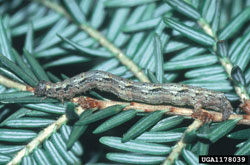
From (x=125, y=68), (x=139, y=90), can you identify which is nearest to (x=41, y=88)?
Result: (x=125, y=68)

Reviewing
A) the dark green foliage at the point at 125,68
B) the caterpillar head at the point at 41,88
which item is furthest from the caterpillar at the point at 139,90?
the dark green foliage at the point at 125,68

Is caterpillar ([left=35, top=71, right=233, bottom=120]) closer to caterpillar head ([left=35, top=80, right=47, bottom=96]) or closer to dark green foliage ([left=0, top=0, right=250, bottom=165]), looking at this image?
caterpillar head ([left=35, top=80, right=47, bottom=96])

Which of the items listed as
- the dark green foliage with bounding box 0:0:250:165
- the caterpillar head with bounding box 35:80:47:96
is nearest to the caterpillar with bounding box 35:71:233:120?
the caterpillar head with bounding box 35:80:47:96

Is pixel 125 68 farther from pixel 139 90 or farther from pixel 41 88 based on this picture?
pixel 41 88

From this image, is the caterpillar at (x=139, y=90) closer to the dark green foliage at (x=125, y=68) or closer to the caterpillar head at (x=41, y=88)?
the caterpillar head at (x=41, y=88)

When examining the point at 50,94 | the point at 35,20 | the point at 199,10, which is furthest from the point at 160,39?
the point at 35,20
